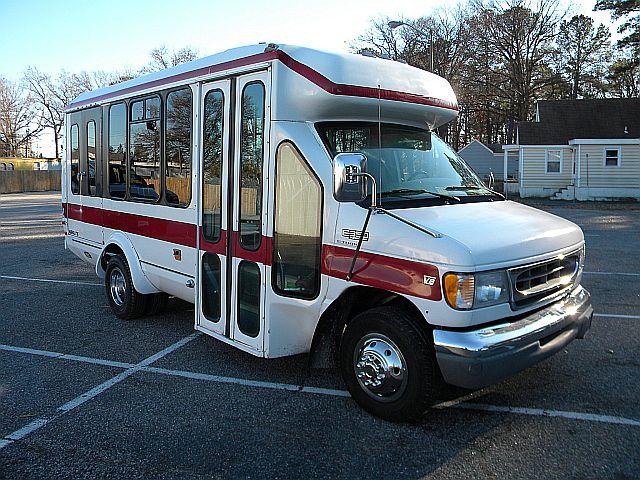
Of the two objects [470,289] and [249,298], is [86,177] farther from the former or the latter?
[470,289]

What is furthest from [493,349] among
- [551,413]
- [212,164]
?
[212,164]

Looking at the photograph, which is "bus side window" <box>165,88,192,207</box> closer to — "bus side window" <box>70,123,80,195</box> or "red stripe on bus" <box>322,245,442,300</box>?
"red stripe on bus" <box>322,245,442,300</box>

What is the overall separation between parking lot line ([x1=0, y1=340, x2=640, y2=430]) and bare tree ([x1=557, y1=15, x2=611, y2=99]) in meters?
45.6

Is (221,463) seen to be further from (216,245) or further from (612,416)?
(612,416)

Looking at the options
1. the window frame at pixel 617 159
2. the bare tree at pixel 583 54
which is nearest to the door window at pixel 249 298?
the window frame at pixel 617 159

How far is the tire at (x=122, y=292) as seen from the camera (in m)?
7.01

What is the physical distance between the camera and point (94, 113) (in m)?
7.73

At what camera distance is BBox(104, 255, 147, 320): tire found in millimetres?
7012

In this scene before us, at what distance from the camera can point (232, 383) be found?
5141mm

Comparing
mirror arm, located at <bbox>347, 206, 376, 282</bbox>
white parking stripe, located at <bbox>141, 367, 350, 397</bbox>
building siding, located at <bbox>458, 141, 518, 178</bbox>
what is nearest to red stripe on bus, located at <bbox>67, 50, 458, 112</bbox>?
mirror arm, located at <bbox>347, 206, 376, 282</bbox>

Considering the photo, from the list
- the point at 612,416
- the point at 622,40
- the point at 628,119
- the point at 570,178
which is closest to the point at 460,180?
the point at 612,416

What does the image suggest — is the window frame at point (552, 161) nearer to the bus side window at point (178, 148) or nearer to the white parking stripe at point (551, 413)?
the bus side window at point (178, 148)

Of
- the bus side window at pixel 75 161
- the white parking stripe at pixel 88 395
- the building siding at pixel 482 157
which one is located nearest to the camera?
the white parking stripe at pixel 88 395

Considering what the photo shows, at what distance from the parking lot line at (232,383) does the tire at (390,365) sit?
486mm
